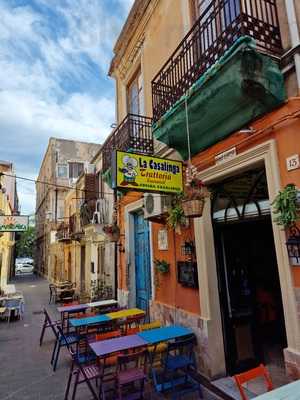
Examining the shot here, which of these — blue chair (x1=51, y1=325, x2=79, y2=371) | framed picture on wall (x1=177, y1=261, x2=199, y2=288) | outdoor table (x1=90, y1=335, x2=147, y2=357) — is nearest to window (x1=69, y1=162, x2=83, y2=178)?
blue chair (x1=51, y1=325, x2=79, y2=371)

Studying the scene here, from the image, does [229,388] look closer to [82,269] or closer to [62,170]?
[82,269]

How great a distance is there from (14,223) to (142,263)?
6.37m

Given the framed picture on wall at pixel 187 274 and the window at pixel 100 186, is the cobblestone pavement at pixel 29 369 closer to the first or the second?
the framed picture on wall at pixel 187 274

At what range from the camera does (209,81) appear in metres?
3.75

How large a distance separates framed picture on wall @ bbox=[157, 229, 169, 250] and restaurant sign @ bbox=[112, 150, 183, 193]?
144cm

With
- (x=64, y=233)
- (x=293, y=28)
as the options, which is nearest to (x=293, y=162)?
(x=293, y=28)

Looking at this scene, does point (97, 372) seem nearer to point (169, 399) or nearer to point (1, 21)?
point (169, 399)

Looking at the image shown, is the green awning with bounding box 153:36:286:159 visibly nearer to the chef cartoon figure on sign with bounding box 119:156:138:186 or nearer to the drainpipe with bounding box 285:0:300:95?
the drainpipe with bounding box 285:0:300:95

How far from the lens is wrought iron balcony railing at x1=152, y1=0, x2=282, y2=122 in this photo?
3480 millimetres

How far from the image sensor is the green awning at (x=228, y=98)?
10.8ft

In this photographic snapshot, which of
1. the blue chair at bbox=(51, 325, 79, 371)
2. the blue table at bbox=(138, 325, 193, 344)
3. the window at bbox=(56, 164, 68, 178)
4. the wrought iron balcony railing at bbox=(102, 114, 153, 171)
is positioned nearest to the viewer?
the blue table at bbox=(138, 325, 193, 344)

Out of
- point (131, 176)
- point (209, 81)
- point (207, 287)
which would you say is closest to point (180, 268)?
point (207, 287)

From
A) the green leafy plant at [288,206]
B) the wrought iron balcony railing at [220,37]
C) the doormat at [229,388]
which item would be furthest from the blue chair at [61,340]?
the wrought iron balcony railing at [220,37]

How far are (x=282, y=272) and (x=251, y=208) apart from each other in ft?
3.91
